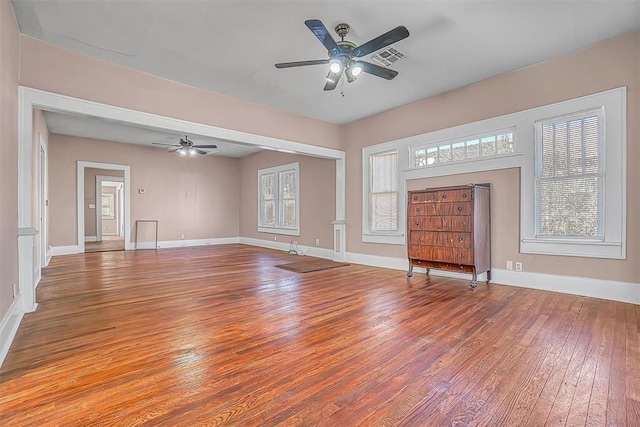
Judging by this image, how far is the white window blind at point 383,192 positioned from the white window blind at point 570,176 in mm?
2207

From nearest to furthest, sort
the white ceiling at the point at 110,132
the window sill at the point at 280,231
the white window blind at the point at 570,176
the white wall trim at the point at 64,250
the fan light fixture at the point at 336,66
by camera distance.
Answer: the fan light fixture at the point at 336,66 < the white window blind at the point at 570,176 < the white ceiling at the point at 110,132 < the white wall trim at the point at 64,250 < the window sill at the point at 280,231

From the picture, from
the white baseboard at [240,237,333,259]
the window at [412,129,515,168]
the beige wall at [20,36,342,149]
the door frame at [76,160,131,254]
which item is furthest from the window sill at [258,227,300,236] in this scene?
the window at [412,129,515,168]

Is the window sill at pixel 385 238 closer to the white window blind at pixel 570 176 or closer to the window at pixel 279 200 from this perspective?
the white window blind at pixel 570 176

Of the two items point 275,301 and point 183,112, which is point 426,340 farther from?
point 183,112

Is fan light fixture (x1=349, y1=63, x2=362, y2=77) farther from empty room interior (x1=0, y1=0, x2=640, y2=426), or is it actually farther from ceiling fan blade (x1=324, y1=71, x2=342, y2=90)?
ceiling fan blade (x1=324, y1=71, x2=342, y2=90)

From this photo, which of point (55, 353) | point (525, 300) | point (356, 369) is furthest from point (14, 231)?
point (525, 300)

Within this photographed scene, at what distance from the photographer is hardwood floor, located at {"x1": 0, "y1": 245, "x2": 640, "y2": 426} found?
61.1 inches

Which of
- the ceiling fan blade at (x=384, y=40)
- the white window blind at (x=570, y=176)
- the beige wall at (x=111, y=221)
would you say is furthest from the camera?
the beige wall at (x=111, y=221)

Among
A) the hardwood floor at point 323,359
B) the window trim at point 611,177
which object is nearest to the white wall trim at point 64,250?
the hardwood floor at point 323,359

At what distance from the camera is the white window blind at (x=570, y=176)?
3551 mm

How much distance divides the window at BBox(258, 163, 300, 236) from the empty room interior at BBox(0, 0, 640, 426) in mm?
2035

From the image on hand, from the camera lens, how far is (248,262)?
20.9ft

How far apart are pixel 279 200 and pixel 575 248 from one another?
21.5 feet

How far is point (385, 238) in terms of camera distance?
18.7 ft
